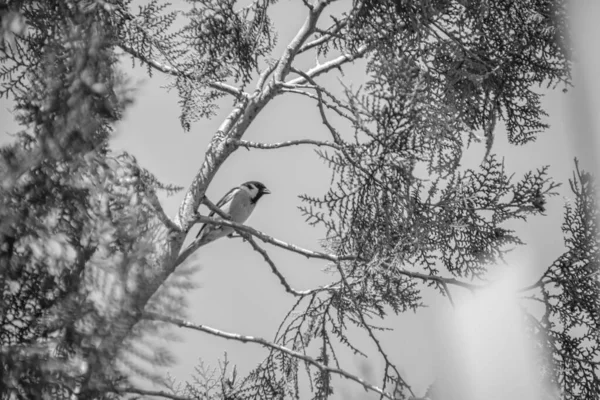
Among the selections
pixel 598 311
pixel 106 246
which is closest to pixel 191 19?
pixel 106 246

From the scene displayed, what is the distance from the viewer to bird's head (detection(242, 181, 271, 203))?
367 inches

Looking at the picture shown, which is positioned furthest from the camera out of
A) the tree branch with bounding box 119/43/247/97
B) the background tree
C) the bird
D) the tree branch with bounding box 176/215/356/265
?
the bird

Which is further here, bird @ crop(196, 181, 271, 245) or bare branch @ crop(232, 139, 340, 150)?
bird @ crop(196, 181, 271, 245)

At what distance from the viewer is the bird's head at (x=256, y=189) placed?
933cm

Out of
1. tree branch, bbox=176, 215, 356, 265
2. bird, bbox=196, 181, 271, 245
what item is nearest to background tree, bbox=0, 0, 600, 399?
tree branch, bbox=176, 215, 356, 265

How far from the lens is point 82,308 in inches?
89.2

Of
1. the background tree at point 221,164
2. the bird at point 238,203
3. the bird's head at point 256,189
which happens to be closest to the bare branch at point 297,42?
the background tree at point 221,164

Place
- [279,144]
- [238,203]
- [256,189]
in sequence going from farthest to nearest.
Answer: [256,189] < [238,203] < [279,144]

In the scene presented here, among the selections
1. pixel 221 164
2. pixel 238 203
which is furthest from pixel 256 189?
pixel 221 164

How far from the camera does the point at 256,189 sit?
9508 mm

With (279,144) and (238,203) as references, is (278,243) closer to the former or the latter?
(279,144)

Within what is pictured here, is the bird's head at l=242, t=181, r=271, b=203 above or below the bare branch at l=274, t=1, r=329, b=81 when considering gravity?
above

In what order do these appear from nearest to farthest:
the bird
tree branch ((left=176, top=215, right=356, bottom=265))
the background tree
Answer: the background tree, tree branch ((left=176, top=215, right=356, bottom=265)), the bird

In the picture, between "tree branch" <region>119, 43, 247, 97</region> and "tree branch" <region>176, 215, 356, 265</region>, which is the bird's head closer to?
"tree branch" <region>119, 43, 247, 97</region>
